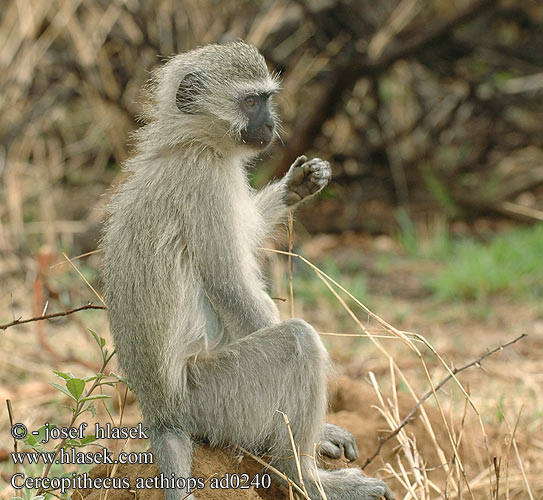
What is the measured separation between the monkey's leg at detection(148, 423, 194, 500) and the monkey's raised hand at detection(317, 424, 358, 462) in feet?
2.25

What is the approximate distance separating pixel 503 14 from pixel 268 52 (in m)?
2.91

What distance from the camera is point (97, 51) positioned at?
8.38 metres

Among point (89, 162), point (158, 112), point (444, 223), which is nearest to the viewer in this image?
point (158, 112)

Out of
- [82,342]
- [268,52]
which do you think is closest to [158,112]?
[82,342]

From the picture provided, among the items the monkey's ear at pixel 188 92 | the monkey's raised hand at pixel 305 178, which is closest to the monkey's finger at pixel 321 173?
the monkey's raised hand at pixel 305 178

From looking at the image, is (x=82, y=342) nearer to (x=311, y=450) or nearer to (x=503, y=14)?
(x=311, y=450)

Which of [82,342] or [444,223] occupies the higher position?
[444,223]

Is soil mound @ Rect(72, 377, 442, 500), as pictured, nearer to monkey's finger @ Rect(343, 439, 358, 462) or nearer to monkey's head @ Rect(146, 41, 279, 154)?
monkey's finger @ Rect(343, 439, 358, 462)

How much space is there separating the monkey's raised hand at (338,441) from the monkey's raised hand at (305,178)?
1164 millimetres

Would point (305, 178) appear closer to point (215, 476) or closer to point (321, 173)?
point (321, 173)

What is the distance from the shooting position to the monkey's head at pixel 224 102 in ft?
12.2

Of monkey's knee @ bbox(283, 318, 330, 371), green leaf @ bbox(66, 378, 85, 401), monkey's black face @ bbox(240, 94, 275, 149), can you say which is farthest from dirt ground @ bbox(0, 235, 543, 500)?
monkey's black face @ bbox(240, 94, 275, 149)

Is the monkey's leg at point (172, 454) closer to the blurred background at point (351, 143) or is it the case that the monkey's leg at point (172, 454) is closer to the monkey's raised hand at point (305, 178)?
the monkey's raised hand at point (305, 178)

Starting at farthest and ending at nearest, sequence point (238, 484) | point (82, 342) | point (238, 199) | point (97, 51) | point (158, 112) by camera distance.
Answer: point (97, 51)
point (82, 342)
point (158, 112)
point (238, 199)
point (238, 484)
